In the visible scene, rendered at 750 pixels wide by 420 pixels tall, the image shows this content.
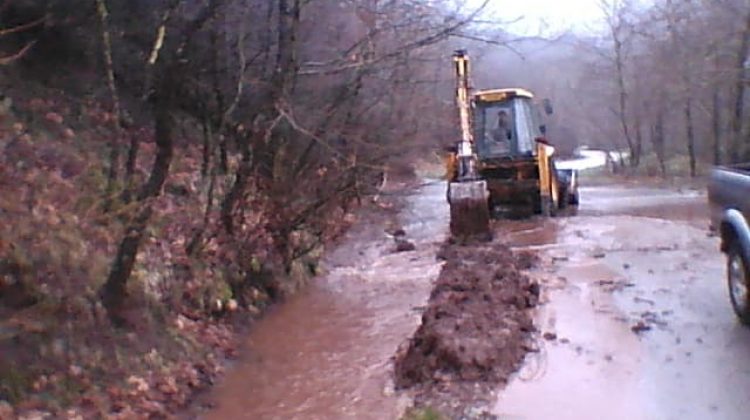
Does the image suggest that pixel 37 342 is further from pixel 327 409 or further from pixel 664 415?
pixel 664 415

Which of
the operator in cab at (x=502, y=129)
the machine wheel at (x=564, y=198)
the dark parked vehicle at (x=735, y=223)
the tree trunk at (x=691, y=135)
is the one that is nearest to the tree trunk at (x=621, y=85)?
the tree trunk at (x=691, y=135)

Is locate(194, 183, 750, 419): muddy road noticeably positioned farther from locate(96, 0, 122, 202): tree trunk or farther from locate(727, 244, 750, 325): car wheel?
locate(96, 0, 122, 202): tree trunk

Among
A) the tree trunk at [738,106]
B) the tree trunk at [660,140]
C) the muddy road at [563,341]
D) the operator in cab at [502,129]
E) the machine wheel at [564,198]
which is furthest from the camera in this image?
the tree trunk at [660,140]

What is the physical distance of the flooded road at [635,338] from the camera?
7.10 m

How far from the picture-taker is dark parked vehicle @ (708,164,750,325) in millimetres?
8211

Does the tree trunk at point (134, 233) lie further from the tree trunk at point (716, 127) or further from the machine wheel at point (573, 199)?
the tree trunk at point (716, 127)

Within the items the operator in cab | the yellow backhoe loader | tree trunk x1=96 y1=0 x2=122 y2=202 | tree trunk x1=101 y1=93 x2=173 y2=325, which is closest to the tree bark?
the yellow backhoe loader

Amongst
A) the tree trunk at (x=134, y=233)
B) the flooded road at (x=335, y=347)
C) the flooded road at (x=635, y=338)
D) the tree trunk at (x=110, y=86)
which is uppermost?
the tree trunk at (x=110, y=86)

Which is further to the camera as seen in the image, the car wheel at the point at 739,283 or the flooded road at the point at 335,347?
the car wheel at the point at 739,283

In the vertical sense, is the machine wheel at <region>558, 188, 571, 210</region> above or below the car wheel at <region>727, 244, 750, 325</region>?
below

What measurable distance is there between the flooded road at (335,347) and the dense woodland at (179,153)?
0.42 m

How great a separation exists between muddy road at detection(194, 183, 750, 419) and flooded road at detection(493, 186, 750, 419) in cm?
2

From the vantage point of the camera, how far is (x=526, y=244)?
17.2m

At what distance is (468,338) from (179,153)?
739 cm
